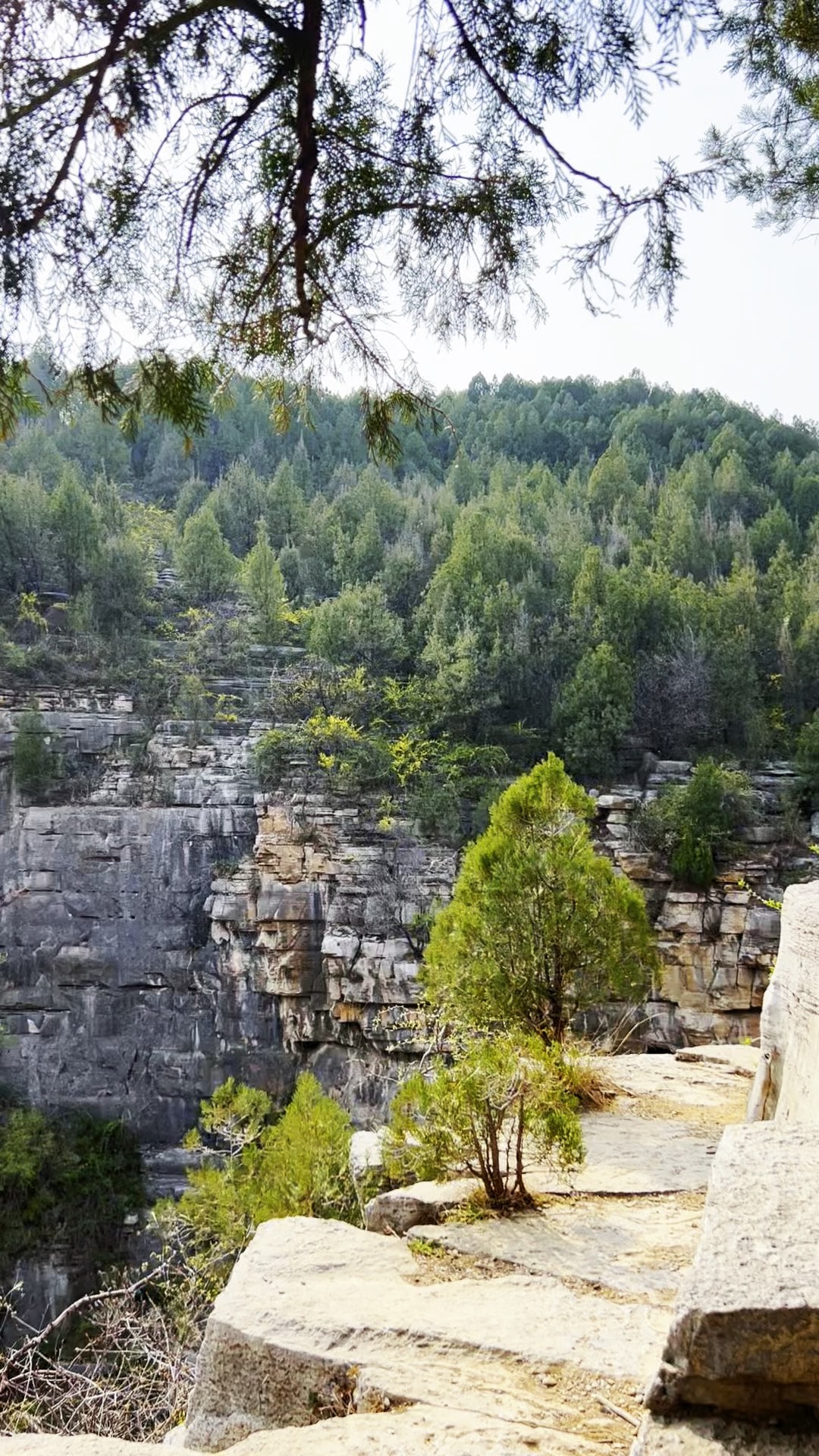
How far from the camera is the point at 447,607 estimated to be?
18.6 meters

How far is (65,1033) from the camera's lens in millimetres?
14625

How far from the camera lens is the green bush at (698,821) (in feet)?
47.3

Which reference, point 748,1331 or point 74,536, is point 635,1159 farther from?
point 74,536

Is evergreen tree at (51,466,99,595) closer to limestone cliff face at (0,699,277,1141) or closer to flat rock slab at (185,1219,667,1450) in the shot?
limestone cliff face at (0,699,277,1141)

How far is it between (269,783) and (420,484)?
14.8 meters

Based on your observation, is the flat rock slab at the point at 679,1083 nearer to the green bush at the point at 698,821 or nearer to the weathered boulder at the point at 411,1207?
the weathered boulder at the point at 411,1207

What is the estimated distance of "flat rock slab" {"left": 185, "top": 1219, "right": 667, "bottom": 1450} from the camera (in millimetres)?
2180

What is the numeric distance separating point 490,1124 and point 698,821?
1188cm

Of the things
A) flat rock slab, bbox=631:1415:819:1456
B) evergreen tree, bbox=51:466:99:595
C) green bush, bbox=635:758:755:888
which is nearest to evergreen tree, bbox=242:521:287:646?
evergreen tree, bbox=51:466:99:595

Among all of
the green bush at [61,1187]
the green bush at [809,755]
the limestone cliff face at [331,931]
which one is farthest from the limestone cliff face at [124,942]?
the green bush at [809,755]

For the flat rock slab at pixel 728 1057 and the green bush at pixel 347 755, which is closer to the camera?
the flat rock slab at pixel 728 1057

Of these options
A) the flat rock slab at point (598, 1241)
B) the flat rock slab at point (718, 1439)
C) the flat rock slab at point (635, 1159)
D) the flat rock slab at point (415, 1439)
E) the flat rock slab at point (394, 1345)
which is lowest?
the flat rock slab at point (635, 1159)

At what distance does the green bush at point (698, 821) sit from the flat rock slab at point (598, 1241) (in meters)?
11.1

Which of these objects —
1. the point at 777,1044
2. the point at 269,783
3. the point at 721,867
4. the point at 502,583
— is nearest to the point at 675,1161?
the point at 777,1044
